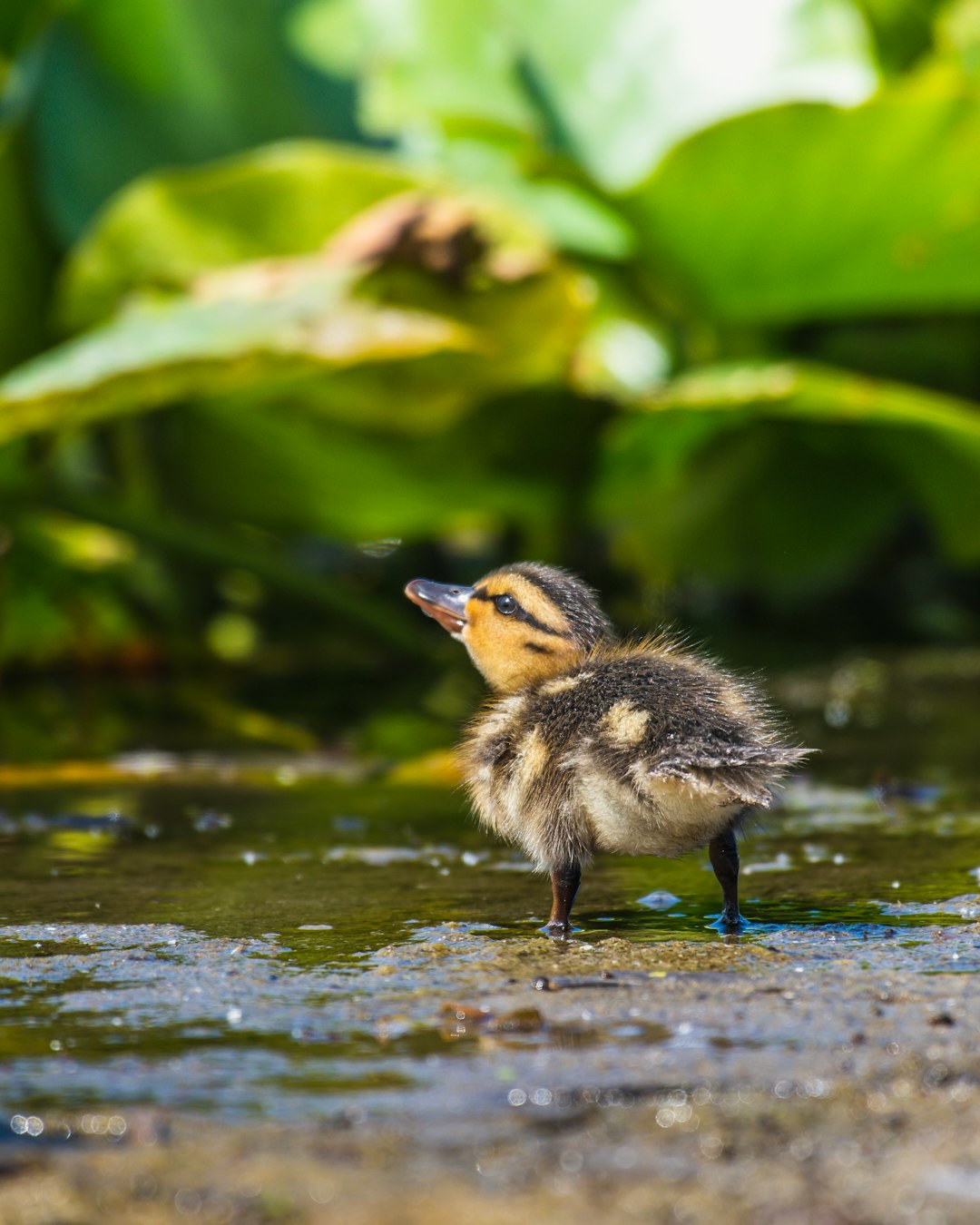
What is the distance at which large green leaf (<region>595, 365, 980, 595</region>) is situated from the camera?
23.1 feet

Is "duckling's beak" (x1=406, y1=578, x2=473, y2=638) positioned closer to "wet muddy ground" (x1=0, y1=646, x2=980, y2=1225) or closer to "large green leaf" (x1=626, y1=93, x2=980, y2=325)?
"wet muddy ground" (x1=0, y1=646, x2=980, y2=1225)

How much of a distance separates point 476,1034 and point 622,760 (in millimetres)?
683

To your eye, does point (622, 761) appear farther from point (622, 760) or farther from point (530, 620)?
point (530, 620)

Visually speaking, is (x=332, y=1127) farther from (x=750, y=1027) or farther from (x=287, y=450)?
(x=287, y=450)

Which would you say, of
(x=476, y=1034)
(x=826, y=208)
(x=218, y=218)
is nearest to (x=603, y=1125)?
(x=476, y=1034)

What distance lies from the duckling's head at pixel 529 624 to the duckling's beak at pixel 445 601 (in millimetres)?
55

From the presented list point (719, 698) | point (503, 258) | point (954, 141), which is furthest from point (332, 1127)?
point (954, 141)

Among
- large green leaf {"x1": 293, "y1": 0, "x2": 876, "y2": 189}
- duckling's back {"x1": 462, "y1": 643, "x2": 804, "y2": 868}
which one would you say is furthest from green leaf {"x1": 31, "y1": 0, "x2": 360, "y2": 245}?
duckling's back {"x1": 462, "y1": 643, "x2": 804, "y2": 868}

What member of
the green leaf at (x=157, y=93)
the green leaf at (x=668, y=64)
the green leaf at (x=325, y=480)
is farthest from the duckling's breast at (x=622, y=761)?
the green leaf at (x=157, y=93)

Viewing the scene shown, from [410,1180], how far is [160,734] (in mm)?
4343

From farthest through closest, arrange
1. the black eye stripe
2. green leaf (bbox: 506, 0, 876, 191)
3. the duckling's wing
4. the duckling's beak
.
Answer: green leaf (bbox: 506, 0, 876, 191), the duckling's beak, the black eye stripe, the duckling's wing

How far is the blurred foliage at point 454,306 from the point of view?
6.49 metres

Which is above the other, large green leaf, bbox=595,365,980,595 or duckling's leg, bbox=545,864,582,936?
large green leaf, bbox=595,365,980,595

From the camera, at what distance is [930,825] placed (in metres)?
3.98
